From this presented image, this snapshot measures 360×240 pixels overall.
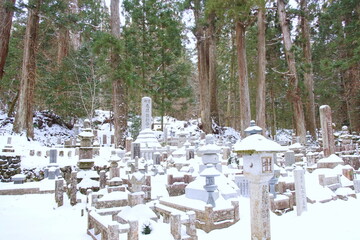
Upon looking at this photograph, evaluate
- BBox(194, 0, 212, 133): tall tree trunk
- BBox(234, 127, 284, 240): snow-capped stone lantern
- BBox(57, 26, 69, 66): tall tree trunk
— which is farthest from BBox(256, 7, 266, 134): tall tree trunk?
BBox(57, 26, 69, 66): tall tree trunk

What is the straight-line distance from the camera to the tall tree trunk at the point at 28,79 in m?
15.1

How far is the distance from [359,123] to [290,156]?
969 cm

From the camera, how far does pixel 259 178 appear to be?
14.1 ft

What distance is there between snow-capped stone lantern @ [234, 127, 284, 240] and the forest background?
10155mm

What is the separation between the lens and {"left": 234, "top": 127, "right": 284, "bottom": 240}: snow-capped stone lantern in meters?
4.30

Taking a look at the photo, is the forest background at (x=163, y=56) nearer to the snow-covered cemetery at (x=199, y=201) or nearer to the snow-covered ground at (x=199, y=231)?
the snow-covered cemetery at (x=199, y=201)

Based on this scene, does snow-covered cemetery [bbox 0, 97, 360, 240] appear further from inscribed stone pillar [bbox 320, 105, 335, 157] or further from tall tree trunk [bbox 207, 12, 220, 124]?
tall tree trunk [bbox 207, 12, 220, 124]

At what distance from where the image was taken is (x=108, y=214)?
18.4ft

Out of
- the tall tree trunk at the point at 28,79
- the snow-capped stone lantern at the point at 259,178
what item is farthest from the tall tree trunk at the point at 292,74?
the tall tree trunk at the point at 28,79

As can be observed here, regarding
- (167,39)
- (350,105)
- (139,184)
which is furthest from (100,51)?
(350,105)

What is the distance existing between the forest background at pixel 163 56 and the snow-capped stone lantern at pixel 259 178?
33.3 feet

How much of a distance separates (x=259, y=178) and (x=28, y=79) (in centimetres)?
1527

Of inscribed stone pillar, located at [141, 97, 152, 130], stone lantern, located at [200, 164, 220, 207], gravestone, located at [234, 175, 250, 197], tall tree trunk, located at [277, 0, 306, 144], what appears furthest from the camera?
tall tree trunk, located at [277, 0, 306, 144]

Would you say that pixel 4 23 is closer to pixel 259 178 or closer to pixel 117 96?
pixel 117 96
